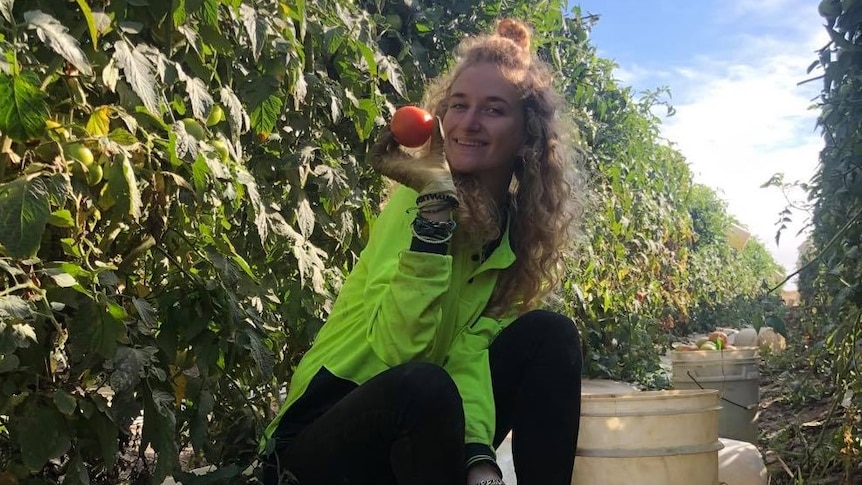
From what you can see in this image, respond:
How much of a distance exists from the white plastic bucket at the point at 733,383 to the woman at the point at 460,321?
1.62 m

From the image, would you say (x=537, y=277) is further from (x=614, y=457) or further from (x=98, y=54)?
(x=98, y=54)

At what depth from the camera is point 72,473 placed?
3.70ft

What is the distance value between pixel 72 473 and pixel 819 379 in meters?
3.40

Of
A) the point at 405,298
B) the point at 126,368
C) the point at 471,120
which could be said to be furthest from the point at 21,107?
the point at 471,120

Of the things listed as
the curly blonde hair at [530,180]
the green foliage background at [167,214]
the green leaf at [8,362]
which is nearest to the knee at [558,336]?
the curly blonde hair at [530,180]

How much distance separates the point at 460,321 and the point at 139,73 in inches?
25.7

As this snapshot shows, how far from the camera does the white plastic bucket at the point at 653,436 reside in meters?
1.86

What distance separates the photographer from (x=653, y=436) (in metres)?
1.87

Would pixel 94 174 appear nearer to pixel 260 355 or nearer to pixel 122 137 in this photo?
pixel 122 137

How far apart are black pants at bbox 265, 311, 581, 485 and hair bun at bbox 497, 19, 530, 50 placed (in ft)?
1.79

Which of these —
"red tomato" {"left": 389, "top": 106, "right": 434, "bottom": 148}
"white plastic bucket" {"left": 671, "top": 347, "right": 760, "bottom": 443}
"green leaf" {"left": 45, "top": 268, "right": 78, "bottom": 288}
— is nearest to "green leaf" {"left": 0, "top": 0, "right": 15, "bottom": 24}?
"green leaf" {"left": 45, "top": 268, "right": 78, "bottom": 288}

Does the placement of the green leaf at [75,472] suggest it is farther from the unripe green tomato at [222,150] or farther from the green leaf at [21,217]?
the unripe green tomato at [222,150]

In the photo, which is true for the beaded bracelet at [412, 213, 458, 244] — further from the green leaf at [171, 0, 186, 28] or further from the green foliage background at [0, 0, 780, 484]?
the green leaf at [171, 0, 186, 28]

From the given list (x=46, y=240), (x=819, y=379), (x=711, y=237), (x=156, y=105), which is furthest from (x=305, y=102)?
(x=711, y=237)
